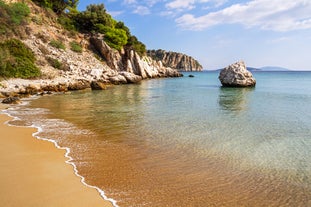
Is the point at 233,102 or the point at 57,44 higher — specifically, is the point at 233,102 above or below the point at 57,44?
below

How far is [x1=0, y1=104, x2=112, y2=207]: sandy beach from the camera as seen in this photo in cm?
448

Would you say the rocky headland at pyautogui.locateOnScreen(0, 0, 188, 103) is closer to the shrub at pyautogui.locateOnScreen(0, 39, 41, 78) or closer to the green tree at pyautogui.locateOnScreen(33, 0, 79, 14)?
the shrub at pyautogui.locateOnScreen(0, 39, 41, 78)

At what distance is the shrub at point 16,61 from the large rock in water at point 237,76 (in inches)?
1022

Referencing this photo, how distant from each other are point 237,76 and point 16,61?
2881 cm

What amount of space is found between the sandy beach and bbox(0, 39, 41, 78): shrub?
2167 cm

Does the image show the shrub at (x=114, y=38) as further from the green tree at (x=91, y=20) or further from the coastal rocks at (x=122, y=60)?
the green tree at (x=91, y=20)

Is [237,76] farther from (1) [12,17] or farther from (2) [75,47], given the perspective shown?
(1) [12,17]

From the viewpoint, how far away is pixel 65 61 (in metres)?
35.8

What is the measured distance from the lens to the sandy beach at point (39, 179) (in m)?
4.48

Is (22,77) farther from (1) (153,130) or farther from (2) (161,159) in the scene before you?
(2) (161,159)

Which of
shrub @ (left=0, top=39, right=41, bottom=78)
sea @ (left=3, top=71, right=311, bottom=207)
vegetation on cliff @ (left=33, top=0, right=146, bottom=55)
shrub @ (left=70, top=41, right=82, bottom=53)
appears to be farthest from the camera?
vegetation on cliff @ (left=33, top=0, right=146, bottom=55)

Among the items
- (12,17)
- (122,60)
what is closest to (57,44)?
(12,17)

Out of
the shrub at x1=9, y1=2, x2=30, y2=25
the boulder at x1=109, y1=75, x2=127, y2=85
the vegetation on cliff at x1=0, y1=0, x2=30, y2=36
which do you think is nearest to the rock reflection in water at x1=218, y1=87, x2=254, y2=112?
the boulder at x1=109, y1=75, x2=127, y2=85

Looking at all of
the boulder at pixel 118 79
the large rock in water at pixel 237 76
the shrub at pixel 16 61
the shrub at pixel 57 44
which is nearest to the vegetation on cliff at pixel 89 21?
the shrub at pixel 57 44
